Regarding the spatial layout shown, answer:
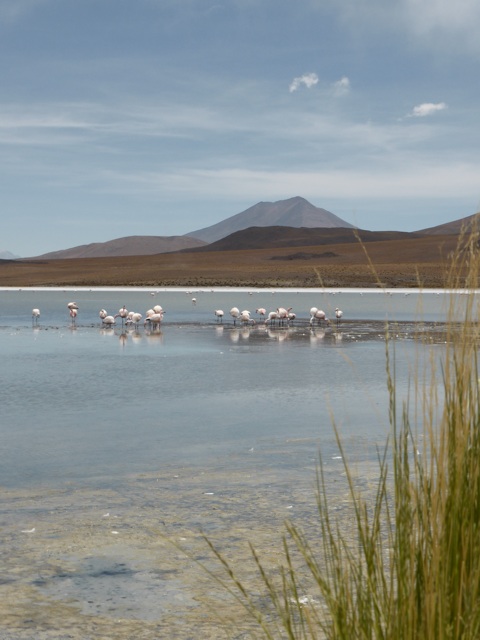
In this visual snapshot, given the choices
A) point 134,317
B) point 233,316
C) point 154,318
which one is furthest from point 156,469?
point 233,316

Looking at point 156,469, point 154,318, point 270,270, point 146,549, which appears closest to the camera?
point 146,549

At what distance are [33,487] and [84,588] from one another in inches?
82.5

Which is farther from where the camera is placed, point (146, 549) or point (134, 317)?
point (134, 317)

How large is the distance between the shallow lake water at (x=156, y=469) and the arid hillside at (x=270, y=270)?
1911cm

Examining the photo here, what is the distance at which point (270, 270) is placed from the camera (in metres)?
85.3

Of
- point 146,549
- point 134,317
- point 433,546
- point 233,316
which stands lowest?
point 146,549

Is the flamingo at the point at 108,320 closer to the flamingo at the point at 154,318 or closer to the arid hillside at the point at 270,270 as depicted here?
the flamingo at the point at 154,318

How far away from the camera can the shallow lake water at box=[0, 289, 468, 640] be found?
4348mm

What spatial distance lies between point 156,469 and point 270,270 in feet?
258

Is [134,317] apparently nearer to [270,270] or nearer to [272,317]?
[272,317]

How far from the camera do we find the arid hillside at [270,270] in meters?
68.1

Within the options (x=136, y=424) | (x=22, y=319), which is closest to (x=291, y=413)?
(x=136, y=424)

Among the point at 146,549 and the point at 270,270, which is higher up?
the point at 270,270

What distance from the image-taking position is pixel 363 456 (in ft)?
24.6
